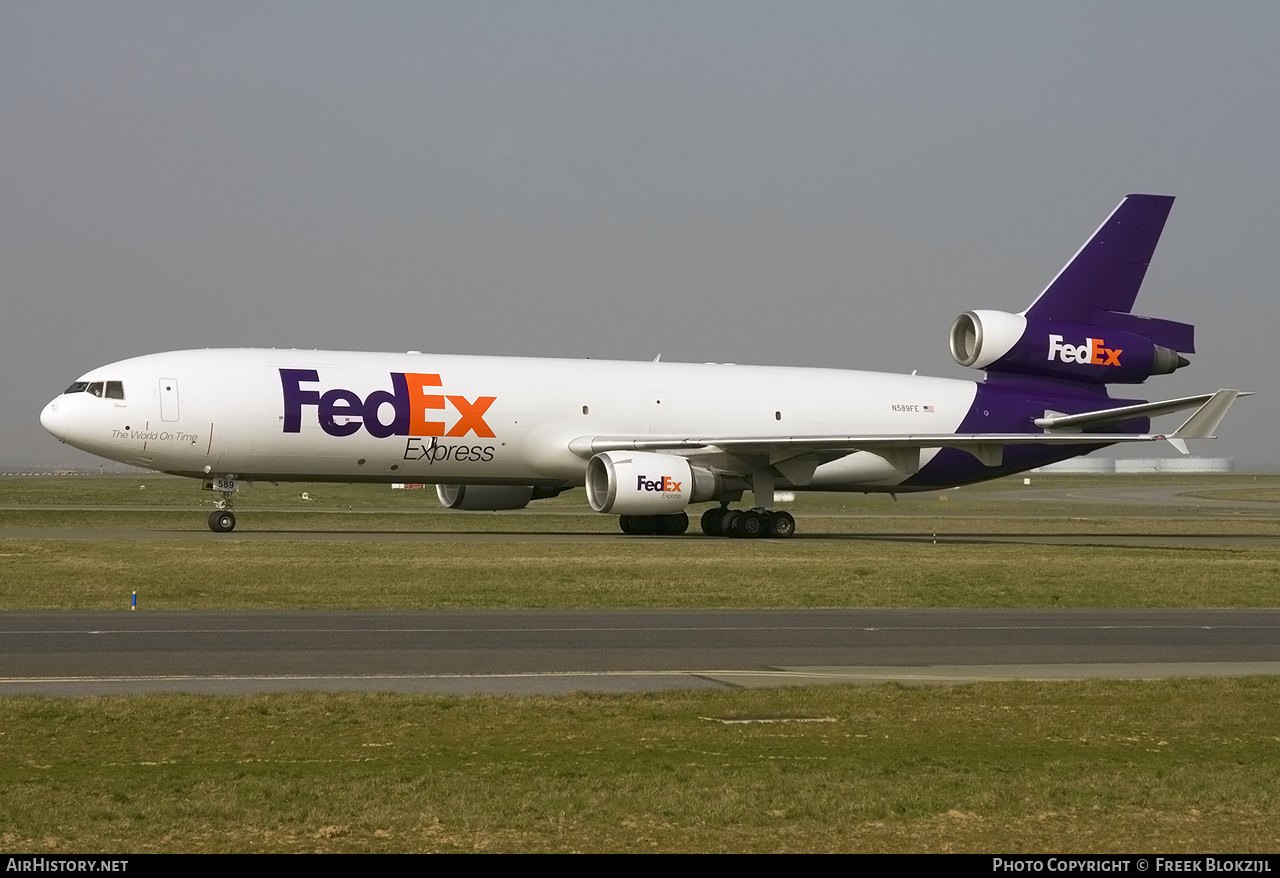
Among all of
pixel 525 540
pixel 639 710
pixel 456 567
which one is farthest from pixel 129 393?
pixel 639 710

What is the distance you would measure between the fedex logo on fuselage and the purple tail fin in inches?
657

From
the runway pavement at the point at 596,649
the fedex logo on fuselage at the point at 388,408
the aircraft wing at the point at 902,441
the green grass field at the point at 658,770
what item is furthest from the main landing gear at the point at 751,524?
the green grass field at the point at 658,770

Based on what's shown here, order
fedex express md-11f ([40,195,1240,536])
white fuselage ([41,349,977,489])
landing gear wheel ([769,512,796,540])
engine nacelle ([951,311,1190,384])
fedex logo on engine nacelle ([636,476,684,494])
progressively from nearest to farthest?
white fuselage ([41,349,977,489])
fedex express md-11f ([40,195,1240,536])
fedex logo on engine nacelle ([636,476,684,494])
landing gear wheel ([769,512,796,540])
engine nacelle ([951,311,1190,384])

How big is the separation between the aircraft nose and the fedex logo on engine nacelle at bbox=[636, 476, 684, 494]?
511 inches

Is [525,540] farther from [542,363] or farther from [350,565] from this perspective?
[350,565]

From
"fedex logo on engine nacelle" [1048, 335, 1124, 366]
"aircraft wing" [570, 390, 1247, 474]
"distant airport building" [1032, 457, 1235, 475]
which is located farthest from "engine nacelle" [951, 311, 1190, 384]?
"distant airport building" [1032, 457, 1235, 475]

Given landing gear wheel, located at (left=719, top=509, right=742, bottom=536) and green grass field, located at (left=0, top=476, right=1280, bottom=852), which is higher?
landing gear wheel, located at (left=719, top=509, right=742, bottom=536)

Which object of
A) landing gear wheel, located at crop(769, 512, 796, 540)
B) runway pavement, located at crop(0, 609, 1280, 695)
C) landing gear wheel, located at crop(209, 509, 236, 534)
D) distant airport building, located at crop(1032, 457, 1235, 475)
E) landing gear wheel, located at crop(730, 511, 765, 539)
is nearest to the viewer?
runway pavement, located at crop(0, 609, 1280, 695)

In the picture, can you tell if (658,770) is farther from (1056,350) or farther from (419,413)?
(1056,350)

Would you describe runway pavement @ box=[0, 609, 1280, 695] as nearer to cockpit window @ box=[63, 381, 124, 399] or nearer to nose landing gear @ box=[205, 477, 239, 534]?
cockpit window @ box=[63, 381, 124, 399]

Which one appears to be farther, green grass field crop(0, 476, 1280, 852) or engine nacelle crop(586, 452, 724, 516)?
engine nacelle crop(586, 452, 724, 516)

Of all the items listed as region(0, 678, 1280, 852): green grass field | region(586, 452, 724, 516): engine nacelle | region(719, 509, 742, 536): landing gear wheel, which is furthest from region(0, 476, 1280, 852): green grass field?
region(719, 509, 742, 536): landing gear wheel

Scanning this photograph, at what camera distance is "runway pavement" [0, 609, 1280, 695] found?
13.9 metres

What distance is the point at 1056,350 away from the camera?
4131 centimetres
